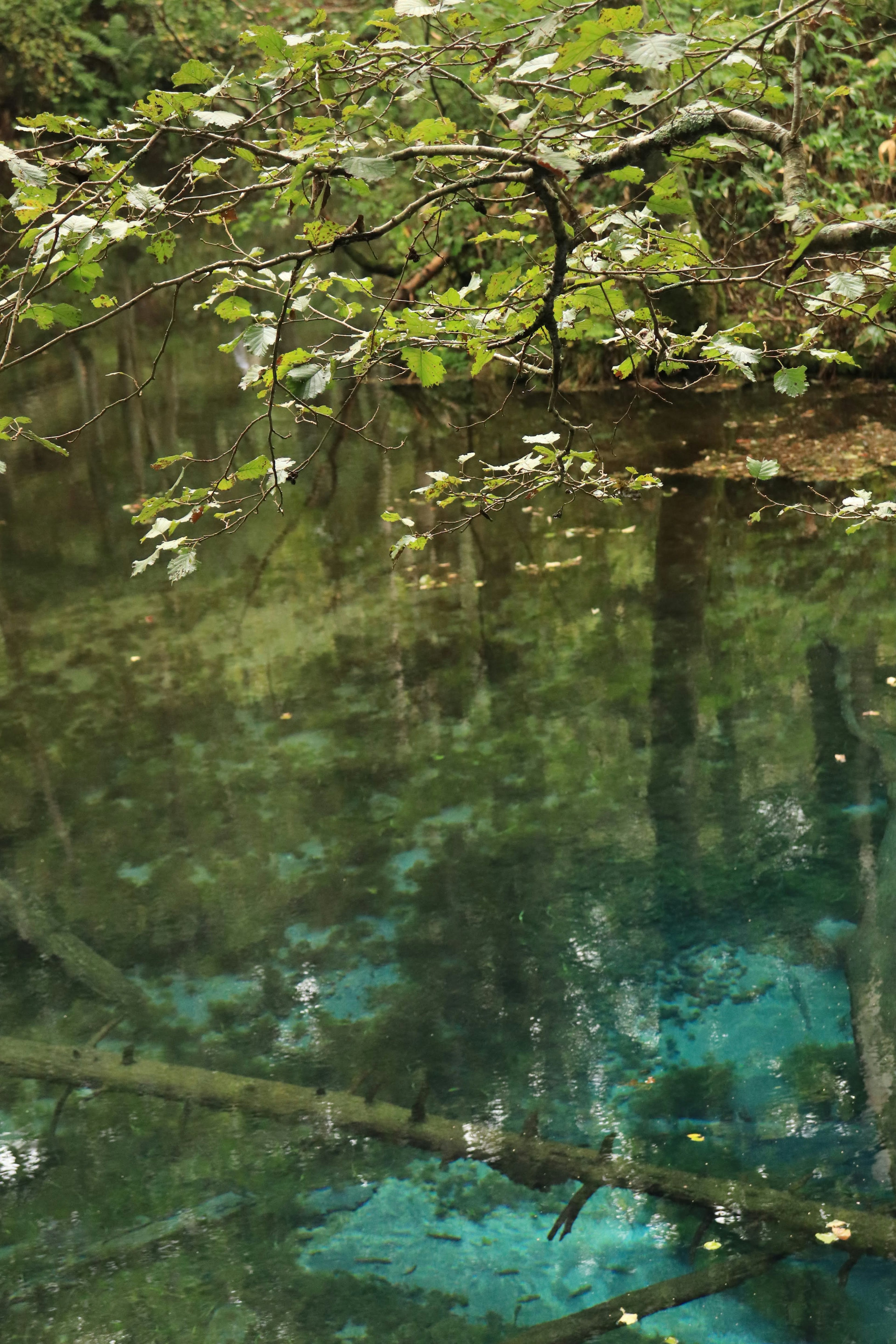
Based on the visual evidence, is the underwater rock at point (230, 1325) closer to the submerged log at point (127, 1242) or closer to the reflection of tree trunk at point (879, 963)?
the submerged log at point (127, 1242)

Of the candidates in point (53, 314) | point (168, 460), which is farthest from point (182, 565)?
point (53, 314)

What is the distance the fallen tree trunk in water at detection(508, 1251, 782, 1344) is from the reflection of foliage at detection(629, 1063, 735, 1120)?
1.64 ft

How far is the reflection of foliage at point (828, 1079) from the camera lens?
11.7ft

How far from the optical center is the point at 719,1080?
12.2 ft

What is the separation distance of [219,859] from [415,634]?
2.35m

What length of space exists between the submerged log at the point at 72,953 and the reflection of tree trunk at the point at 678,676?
193 cm

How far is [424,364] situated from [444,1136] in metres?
2.32

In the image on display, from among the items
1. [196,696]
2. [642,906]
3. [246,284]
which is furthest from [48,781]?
[246,284]

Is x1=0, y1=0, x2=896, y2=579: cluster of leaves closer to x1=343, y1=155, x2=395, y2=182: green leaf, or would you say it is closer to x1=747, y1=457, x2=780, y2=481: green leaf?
x1=343, y1=155, x2=395, y2=182: green leaf

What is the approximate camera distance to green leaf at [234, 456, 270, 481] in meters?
2.24

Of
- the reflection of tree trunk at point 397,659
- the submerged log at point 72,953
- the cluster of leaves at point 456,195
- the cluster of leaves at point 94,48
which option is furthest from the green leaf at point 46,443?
the cluster of leaves at point 94,48

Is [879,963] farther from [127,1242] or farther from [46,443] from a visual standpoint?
[46,443]

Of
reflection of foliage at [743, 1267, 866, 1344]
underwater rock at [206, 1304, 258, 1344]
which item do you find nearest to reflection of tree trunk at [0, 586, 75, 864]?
underwater rock at [206, 1304, 258, 1344]

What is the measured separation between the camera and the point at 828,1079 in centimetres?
370
